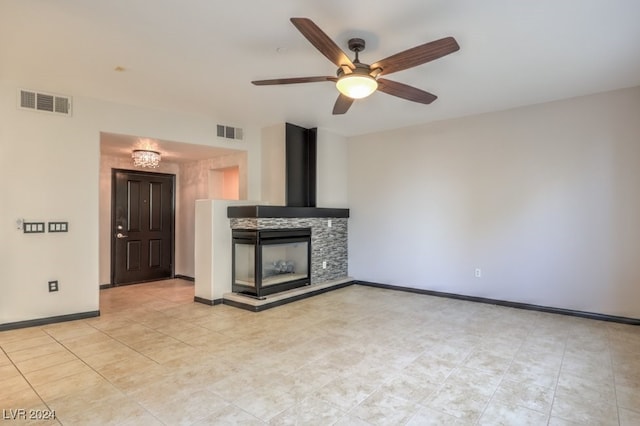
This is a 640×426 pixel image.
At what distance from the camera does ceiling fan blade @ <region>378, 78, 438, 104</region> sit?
2916 mm

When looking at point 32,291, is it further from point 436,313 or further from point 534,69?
point 534,69

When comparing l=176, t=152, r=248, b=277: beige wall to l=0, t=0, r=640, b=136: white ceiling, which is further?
l=176, t=152, r=248, b=277: beige wall

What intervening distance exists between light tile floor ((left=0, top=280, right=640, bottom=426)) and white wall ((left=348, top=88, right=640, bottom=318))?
1.84ft

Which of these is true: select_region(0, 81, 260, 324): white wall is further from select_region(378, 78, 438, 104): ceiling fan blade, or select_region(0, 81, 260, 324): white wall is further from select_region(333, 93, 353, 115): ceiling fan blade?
select_region(378, 78, 438, 104): ceiling fan blade

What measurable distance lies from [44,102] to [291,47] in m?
2.98

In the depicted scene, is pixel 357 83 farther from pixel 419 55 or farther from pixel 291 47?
pixel 291 47

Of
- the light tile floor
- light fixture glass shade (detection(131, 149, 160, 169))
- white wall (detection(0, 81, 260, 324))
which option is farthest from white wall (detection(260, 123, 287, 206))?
the light tile floor

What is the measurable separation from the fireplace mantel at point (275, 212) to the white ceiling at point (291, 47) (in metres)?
1.40

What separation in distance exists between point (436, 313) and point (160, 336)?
3190 mm

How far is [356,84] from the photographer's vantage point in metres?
2.77

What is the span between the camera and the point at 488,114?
16.1 feet

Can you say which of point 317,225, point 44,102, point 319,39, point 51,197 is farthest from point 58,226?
point 319,39

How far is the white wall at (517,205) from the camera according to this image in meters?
4.06

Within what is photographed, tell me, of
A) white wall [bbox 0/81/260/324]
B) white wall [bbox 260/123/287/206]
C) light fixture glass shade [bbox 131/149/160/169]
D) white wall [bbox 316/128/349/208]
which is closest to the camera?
white wall [bbox 0/81/260/324]
